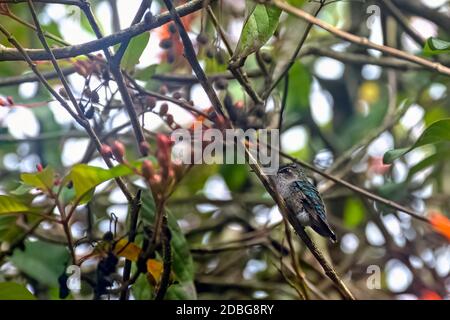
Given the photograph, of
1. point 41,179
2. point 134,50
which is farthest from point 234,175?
point 41,179

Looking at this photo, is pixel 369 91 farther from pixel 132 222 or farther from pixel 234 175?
pixel 132 222

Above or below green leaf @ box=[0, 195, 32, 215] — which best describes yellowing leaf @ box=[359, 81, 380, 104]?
above

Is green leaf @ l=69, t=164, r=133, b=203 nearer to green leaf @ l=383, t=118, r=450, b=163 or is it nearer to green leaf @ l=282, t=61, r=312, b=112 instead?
green leaf @ l=383, t=118, r=450, b=163

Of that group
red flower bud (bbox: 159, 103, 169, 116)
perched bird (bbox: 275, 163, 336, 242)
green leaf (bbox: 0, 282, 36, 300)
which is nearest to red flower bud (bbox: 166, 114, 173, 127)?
red flower bud (bbox: 159, 103, 169, 116)

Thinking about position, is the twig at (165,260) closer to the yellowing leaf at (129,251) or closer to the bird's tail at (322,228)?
the yellowing leaf at (129,251)
